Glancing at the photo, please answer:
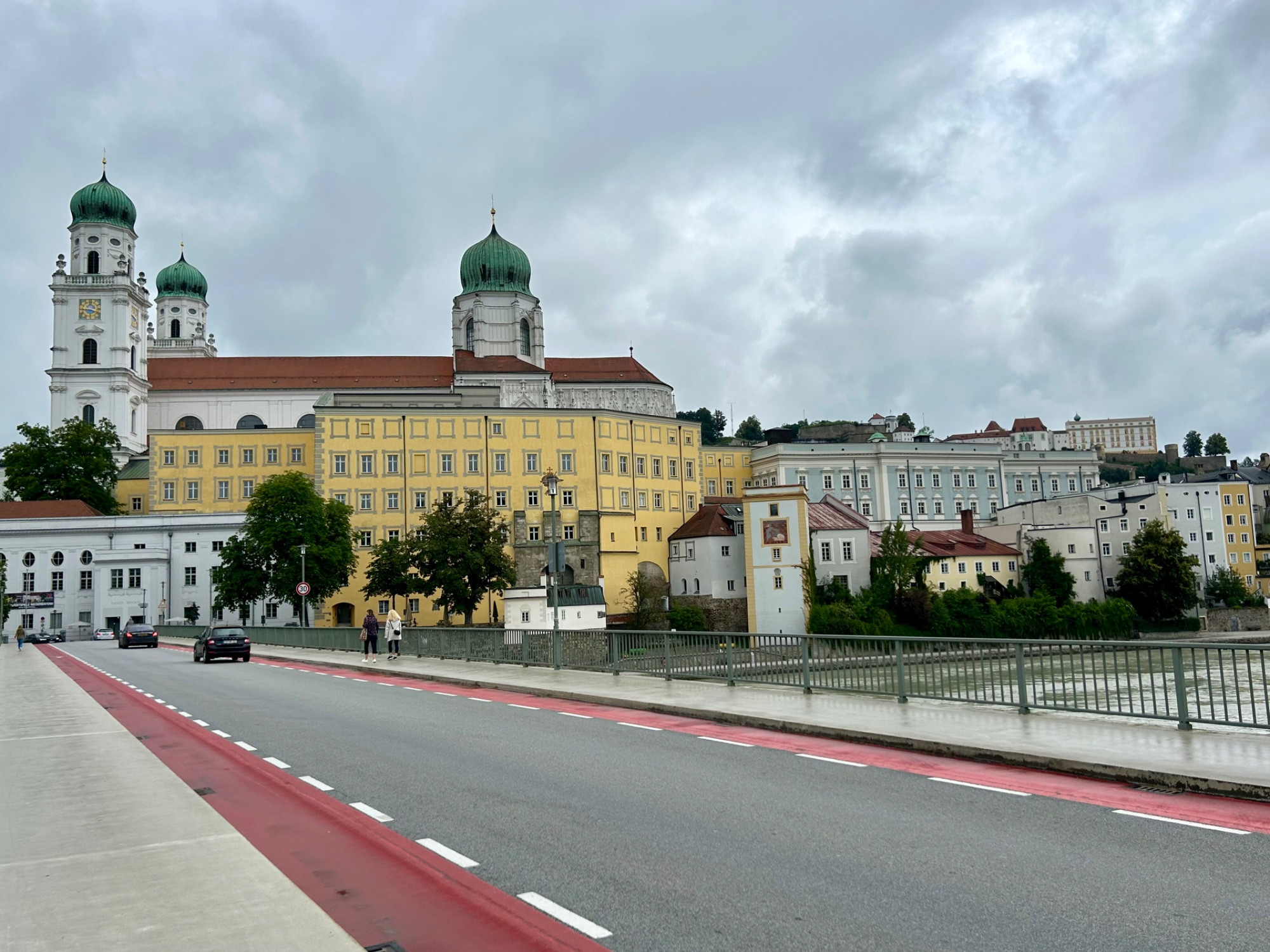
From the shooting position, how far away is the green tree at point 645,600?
84.3 m

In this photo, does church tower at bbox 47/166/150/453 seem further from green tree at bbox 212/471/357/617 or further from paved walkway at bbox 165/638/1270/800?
paved walkway at bbox 165/638/1270/800

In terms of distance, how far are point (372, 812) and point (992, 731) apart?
743cm

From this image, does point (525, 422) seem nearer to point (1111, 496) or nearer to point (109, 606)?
point (109, 606)

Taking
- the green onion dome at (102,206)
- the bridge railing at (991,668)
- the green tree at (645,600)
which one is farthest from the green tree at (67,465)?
the bridge railing at (991,668)

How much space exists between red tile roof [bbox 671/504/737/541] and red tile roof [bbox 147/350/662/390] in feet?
94.1

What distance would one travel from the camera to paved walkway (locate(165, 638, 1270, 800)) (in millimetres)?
9797

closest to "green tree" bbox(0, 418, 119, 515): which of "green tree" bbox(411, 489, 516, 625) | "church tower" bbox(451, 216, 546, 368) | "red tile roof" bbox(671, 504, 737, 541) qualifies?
"church tower" bbox(451, 216, 546, 368)

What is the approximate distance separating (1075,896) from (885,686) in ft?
33.1

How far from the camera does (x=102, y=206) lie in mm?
110125

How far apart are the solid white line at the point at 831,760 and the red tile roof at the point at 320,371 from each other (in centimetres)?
10102

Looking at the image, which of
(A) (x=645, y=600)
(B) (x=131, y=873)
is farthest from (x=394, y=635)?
(A) (x=645, y=600)

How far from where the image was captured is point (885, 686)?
636 inches

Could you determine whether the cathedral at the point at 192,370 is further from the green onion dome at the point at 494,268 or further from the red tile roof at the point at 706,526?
the red tile roof at the point at 706,526

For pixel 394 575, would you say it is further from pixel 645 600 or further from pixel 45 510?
pixel 45 510
